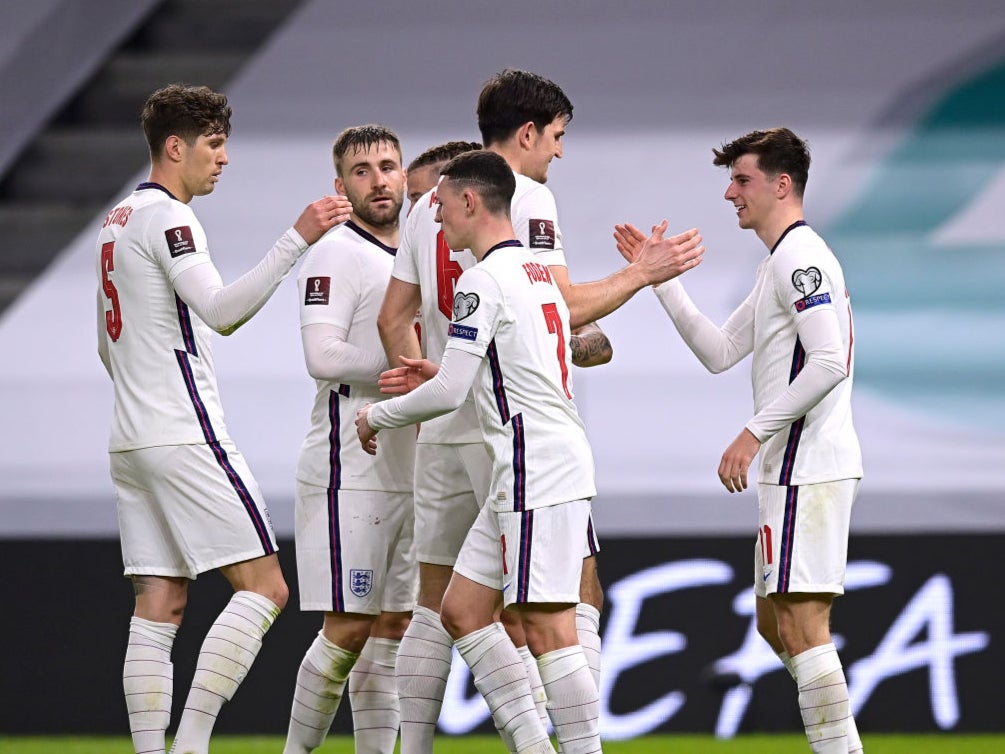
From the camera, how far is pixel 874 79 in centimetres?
870

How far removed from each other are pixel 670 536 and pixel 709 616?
415 mm

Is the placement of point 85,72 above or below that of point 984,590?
above

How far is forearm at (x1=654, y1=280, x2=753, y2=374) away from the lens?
4711 millimetres

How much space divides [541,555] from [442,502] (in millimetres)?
571

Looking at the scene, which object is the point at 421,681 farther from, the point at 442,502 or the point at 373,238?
the point at 373,238

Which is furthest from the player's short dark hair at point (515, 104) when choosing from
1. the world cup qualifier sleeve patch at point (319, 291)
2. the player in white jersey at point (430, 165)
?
the world cup qualifier sleeve patch at point (319, 291)

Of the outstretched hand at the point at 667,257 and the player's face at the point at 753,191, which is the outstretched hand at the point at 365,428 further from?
the player's face at the point at 753,191

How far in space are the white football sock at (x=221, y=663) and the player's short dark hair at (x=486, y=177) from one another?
1314 millimetres

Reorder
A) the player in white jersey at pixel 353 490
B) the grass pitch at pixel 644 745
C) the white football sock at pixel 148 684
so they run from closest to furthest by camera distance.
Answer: the white football sock at pixel 148 684 < the player in white jersey at pixel 353 490 < the grass pitch at pixel 644 745

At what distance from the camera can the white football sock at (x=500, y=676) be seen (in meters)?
3.98

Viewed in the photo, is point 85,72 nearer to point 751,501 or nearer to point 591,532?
point 751,501

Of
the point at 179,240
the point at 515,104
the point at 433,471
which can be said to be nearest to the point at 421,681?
the point at 433,471

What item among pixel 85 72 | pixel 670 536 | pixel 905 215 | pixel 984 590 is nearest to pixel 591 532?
pixel 670 536

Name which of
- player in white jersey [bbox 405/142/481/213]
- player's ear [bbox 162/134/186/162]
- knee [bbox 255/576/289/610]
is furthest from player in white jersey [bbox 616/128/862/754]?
player's ear [bbox 162/134/186/162]
